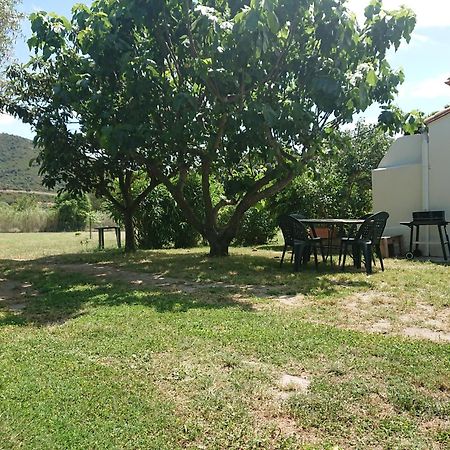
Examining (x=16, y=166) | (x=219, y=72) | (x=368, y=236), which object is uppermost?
(x=16, y=166)

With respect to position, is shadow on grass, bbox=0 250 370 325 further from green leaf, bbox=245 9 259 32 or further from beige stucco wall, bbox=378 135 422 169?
beige stucco wall, bbox=378 135 422 169

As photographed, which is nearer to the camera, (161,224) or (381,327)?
(381,327)

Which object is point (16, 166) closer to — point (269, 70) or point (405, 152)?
point (405, 152)

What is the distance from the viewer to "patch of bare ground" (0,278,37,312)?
591cm

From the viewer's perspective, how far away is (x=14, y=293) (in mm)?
6922

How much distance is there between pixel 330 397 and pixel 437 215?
8359 mm

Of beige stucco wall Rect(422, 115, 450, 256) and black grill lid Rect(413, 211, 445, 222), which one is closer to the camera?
black grill lid Rect(413, 211, 445, 222)

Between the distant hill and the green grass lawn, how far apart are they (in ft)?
205

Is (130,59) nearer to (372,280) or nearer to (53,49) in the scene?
(53,49)

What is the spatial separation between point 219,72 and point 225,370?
6.07 m

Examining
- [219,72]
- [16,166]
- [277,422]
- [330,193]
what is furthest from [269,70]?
[16,166]

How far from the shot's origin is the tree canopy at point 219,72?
7.86 m

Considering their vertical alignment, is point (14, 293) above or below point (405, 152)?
below

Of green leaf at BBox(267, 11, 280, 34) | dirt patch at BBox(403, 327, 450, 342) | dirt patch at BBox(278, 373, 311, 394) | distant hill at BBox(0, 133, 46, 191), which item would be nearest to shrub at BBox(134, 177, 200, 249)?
green leaf at BBox(267, 11, 280, 34)
